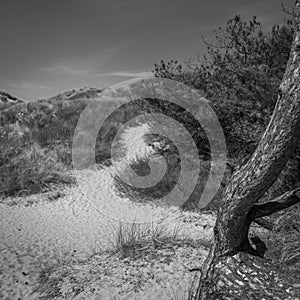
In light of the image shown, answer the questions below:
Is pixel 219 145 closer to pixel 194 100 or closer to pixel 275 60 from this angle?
pixel 194 100

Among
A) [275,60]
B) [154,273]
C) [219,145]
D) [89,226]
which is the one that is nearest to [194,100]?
[219,145]

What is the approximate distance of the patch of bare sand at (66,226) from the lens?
11.9 feet

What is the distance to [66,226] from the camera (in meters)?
5.25

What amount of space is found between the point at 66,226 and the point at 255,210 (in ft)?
12.6

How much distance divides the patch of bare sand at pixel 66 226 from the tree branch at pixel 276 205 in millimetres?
1590

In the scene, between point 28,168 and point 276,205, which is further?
point 28,168

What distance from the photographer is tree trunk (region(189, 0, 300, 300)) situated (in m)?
1.87

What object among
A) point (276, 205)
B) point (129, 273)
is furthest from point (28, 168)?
point (276, 205)

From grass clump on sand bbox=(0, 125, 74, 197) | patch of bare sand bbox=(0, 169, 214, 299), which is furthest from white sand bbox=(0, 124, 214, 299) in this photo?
grass clump on sand bbox=(0, 125, 74, 197)

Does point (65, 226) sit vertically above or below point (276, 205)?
below

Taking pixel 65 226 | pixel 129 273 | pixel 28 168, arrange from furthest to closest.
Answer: pixel 28 168 < pixel 65 226 < pixel 129 273

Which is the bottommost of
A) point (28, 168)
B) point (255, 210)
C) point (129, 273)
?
point (129, 273)

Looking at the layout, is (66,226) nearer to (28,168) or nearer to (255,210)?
(28,168)

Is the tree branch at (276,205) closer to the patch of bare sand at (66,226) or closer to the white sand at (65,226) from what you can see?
the patch of bare sand at (66,226)
